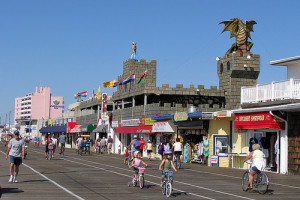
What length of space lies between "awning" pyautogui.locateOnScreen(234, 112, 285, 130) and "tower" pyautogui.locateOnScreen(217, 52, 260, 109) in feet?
59.6

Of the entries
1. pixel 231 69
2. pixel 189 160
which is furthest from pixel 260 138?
pixel 231 69

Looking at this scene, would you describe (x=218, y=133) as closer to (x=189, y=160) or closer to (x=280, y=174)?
(x=189, y=160)

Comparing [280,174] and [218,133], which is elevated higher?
[218,133]

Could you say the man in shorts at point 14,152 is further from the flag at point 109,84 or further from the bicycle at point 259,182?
the flag at point 109,84

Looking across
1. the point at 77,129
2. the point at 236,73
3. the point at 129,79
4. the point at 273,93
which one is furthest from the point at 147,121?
the point at 77,129

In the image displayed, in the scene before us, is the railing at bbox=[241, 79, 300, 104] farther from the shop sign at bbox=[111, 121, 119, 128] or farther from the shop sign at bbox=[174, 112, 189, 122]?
the shop sign at bbox=[111, 121, 119, 128]

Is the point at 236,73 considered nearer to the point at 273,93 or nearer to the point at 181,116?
the point at 181,116

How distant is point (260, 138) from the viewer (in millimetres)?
27500

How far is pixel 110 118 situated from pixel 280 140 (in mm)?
33283

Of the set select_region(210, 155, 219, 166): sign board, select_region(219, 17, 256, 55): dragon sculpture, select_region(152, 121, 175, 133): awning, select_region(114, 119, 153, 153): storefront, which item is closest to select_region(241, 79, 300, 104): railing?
select_region(210, 155, 219, 166): sign board

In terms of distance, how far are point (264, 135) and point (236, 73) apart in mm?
18998

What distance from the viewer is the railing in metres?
24.7

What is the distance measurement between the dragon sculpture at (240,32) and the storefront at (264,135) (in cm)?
1974

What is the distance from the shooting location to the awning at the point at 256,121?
24.5 m
